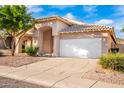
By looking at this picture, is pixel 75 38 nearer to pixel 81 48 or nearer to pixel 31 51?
pixel 81 48

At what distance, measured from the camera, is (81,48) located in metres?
19.6

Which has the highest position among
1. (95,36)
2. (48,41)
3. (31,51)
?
(95,36)

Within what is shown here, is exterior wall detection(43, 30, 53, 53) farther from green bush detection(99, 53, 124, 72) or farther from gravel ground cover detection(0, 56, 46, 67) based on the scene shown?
green bush detection(99, 53, 124, 72)

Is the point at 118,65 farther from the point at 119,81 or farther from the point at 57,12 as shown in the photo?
the point at 57,12

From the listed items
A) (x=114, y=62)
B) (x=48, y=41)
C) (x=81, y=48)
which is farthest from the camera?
(x=48, y=41)

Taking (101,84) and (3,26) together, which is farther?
(3,26)

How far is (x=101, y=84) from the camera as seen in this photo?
28.1 ft

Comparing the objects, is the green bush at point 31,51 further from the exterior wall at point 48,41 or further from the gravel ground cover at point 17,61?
the exterior wall at point 48,41

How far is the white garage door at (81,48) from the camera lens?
18.8 meters

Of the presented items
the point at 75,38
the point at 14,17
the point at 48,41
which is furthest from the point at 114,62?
the point at 48,41
